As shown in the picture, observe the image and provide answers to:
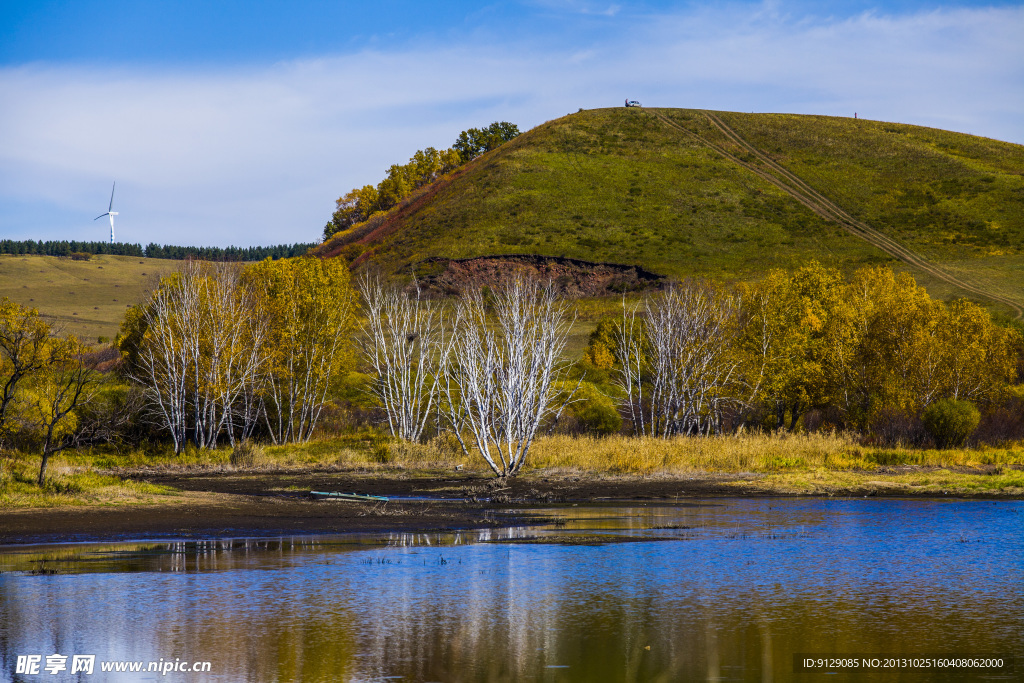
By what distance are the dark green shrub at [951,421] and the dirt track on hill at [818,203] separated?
3787cm

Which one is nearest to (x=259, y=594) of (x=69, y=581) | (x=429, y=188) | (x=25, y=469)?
(x=69, y=581)

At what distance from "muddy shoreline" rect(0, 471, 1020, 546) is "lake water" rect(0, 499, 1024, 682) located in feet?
5.56

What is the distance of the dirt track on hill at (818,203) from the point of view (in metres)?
84.1

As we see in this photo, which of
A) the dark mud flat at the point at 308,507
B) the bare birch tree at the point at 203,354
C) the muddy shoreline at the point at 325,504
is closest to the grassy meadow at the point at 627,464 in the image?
the muddy shoreline at the point at 325,504

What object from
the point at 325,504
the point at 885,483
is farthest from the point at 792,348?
the point at 325,504

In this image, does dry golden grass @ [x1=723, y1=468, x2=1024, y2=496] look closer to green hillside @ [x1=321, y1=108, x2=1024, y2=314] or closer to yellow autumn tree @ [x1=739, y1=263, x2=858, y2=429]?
yellow autumn tree @ [x1=739, y1=263, x2=858, y2=429]

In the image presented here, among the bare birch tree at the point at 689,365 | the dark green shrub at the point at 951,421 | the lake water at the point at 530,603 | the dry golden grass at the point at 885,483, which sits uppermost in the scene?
the bare birch tree at the point at 689,365

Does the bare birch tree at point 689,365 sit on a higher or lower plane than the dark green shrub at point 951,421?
higher

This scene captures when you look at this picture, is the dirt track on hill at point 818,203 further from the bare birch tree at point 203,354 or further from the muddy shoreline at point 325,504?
the bare birch tree at point 203,354

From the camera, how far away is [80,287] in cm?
15062

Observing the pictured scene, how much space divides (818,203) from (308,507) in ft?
322

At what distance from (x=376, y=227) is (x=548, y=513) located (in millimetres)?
105621

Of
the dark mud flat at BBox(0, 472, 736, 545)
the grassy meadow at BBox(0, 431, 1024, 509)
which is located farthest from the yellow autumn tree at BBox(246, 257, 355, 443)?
the dark mud flat at BBox(0, 472, 736, 545)

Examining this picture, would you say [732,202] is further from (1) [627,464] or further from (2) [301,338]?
(1) [627,464]
